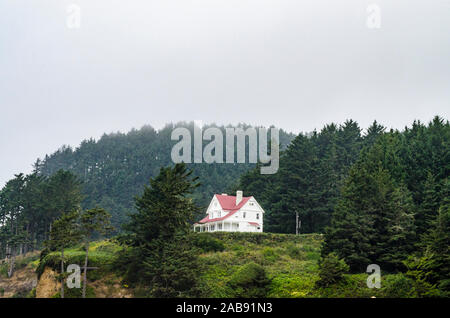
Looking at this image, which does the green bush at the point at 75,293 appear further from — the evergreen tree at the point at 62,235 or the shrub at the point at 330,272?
the shrub at the point at 330,272

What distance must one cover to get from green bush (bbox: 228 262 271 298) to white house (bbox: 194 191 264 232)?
58.9 ft

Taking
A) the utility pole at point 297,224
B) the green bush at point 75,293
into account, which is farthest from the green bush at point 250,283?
the utility pole at point 297,224

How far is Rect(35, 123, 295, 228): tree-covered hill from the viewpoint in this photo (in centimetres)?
10762

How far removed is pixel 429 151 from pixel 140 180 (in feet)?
333

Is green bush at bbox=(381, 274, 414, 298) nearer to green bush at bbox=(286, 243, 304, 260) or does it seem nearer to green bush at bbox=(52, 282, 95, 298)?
green bush at bbox=(286, 243, 304, 260)

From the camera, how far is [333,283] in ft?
96.3

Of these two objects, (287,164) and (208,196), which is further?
(208,196)

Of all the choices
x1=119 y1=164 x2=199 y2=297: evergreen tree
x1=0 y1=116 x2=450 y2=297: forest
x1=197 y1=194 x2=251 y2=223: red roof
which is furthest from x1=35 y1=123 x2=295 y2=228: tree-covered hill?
x1=119 y1=164 x2=199 y2=297: evergreen tree

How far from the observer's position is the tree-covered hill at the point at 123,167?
108 metres

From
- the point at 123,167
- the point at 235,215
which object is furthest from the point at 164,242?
the point at 123,167
